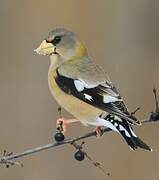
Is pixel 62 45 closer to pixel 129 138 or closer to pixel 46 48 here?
pixel 46 48

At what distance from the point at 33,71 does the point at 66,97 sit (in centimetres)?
36

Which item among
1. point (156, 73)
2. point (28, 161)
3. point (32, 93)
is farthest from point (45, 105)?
point (156, 73)

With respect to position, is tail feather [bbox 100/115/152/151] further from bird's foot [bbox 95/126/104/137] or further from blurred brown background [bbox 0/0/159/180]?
blurred brown background [bbox 0/0/159/180]

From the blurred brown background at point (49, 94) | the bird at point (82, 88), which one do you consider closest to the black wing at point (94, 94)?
the bird at point (82, 88)

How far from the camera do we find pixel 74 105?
2.58ft

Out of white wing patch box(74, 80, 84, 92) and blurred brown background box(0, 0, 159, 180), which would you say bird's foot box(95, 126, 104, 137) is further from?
blurred brown background box(0, 0, 159, 180)

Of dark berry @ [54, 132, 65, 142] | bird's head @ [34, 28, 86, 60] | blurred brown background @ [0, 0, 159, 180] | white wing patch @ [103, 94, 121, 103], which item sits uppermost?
blurred brown background @ [0, 0, 159, 180]

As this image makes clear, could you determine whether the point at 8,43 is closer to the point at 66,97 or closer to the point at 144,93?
the point at 144,93

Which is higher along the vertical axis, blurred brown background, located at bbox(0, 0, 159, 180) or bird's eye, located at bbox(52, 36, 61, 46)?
blurred brown background, located at bbox(0, 0, 159, 180)

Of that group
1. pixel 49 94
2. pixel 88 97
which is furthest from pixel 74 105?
pixel 49 94

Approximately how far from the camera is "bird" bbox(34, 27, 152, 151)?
0.75 m

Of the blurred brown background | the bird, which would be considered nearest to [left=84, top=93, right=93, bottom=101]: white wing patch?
the bird

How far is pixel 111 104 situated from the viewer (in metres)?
0.78

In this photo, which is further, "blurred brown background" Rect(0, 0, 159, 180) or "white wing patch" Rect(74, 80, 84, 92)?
"blurred brown background" Rect(0, 0, 159, 180)
